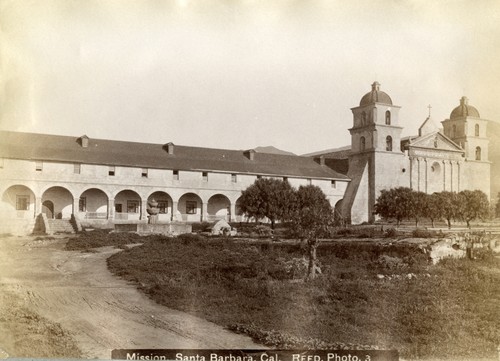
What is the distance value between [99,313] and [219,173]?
71.7 ft

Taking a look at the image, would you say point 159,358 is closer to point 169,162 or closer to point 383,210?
point 383,210

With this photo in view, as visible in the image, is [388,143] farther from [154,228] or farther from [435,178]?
[154,228]

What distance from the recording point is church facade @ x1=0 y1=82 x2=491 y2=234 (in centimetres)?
2450

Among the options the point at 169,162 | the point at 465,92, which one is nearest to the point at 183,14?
the point at 465,92

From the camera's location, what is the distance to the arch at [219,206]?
30703mm

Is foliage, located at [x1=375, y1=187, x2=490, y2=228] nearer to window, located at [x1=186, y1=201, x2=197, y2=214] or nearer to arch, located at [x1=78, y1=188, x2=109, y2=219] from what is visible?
window, located at [x1=186, y1=201, x2=197, y2=214]

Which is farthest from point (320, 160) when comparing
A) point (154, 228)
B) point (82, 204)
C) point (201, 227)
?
point (82, 204)

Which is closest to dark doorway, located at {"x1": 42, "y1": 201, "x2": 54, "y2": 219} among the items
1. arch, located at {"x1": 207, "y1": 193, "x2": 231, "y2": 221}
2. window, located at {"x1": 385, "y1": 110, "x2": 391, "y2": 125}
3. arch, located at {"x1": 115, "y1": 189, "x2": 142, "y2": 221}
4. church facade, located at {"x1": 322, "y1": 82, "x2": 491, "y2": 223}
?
arch, located at {"x1": 115, "y1": 189, "x2": 142, "y2": 221}

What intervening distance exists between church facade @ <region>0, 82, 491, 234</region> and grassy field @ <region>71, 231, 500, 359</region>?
11846mm

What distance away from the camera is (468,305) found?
26.3ft

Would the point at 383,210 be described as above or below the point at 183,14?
below

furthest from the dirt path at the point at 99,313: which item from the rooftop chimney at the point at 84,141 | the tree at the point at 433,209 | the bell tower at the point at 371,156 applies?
the bell tower at the point at 371,156

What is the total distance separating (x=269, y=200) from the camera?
24.4m

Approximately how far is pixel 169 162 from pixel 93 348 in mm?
22146
